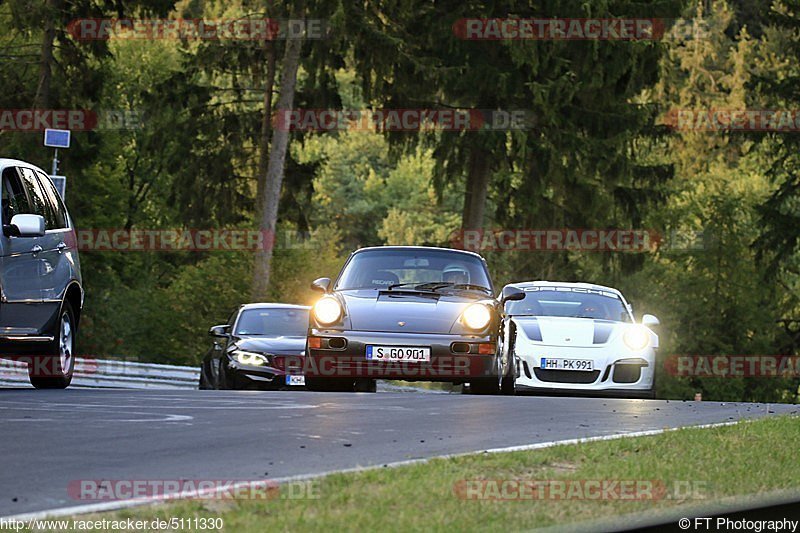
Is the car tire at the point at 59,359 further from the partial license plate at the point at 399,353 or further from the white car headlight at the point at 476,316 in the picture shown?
the white car headlight at the point at 476,316

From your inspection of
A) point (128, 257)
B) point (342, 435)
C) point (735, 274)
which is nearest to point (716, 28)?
point (735, 274)

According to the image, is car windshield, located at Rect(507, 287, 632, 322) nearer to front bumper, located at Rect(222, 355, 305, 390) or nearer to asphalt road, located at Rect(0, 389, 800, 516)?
front bumper, located at Rect(222, 355, 305, 390)

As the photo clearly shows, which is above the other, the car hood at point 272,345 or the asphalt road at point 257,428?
the asphalt road at point 257,428

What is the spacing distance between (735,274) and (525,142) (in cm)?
2971

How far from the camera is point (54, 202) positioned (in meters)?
15.8

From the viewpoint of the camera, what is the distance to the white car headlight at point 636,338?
18859 millimetres

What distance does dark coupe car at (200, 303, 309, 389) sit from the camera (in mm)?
20172

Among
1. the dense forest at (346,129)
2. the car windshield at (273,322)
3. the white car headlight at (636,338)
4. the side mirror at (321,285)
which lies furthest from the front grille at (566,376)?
the dense forest at (346,129)

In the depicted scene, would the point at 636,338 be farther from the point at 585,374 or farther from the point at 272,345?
the point at 272,345

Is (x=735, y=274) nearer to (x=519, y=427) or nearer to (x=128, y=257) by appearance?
(x=128, y=257)

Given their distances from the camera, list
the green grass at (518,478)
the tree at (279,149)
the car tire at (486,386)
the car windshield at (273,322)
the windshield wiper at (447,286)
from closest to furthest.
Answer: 1. the green grass at (518,478)
2. the car tire at (486,386)
3. the windshield wiper at (447,286)
4. the car windshield at (273,322)
5. the tree at (279,149)

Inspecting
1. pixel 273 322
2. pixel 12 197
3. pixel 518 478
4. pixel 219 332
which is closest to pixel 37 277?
pixel 12 197

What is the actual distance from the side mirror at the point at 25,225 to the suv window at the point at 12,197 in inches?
5.3

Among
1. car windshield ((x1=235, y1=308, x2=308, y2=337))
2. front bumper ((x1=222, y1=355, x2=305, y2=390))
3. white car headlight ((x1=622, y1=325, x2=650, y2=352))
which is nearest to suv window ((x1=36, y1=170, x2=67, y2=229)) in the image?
front bumper ((x1=222, y1=355, x2=305, y2=390))
